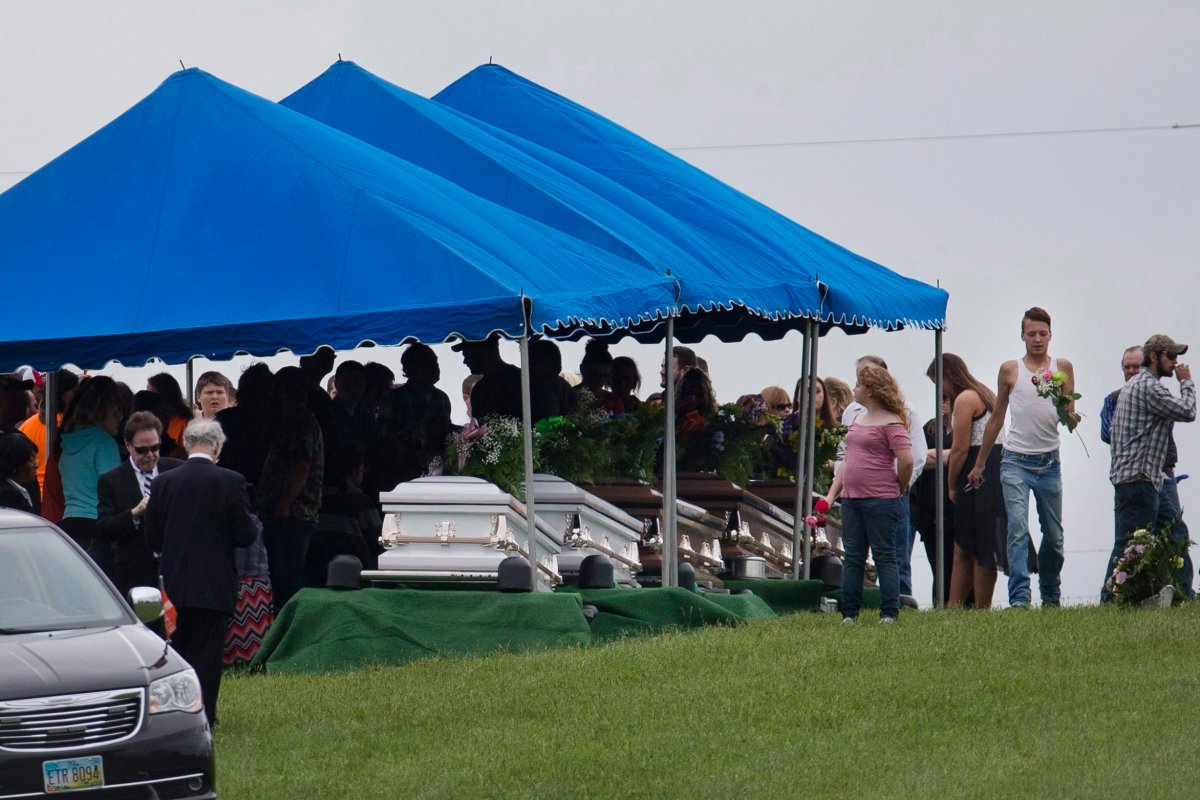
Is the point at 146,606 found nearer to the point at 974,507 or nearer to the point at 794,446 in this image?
the point at 974,507

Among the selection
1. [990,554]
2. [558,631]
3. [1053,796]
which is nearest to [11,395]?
[558,631]

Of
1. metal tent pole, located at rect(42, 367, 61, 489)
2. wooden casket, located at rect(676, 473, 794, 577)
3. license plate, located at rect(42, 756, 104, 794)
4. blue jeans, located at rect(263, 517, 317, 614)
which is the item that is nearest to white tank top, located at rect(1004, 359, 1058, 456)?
wooden casket, located at rect(676, 473, 794, 577)

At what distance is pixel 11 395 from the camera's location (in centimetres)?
1371

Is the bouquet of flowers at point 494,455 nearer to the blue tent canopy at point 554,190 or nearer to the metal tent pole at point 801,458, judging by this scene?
the blue tent canopy at point 554,190

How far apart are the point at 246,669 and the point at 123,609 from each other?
3909mm

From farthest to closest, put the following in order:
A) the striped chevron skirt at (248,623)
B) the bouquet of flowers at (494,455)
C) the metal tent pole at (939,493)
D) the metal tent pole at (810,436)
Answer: the metal tent pole at (810,436)
the metal tent pole at (939,493)
the bouquet of flowers at (494,455)
the striped chevron skirt at (248,623)

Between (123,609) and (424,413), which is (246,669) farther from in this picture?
(123,609)

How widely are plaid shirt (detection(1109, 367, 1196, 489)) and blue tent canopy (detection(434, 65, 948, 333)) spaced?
2.74 m

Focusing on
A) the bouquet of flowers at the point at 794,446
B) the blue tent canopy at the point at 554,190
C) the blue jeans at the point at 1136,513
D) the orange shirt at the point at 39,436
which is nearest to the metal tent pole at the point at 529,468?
the blue tent canopy at the point at 554,190

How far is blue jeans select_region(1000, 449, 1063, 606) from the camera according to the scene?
13344 mm

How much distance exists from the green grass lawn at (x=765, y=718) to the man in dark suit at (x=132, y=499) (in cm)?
93

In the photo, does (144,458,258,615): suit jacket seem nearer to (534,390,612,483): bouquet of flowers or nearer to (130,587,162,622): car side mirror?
(130,587,162,622): car side mirror

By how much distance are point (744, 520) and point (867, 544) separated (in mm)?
3084

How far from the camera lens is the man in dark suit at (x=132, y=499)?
10.5 metres
